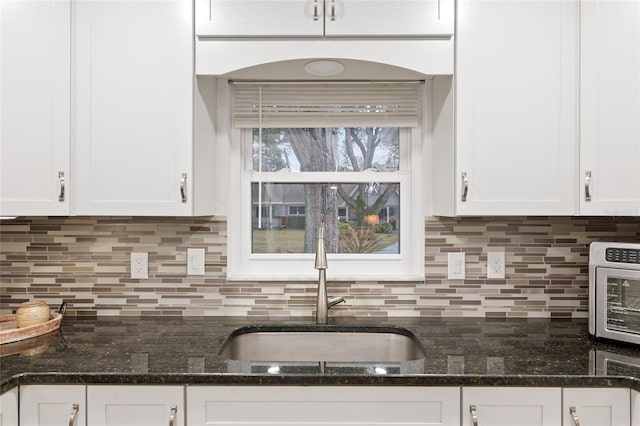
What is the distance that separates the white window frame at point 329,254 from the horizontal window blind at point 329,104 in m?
0.10

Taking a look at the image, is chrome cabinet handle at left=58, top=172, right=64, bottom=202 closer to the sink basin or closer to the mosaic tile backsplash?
the mosaic tile backsplash

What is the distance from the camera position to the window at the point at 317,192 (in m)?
2.01

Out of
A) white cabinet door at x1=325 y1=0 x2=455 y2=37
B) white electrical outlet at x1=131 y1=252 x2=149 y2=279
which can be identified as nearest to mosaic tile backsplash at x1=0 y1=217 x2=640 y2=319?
white electrical outlet at x1=131 y1=252 x2=149 y2=279

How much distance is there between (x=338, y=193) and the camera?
6.82 feet

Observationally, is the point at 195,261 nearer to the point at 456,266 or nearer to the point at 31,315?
the point at 31,315

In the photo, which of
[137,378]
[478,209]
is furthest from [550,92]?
[137,378]

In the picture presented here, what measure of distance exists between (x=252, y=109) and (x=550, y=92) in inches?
47.2

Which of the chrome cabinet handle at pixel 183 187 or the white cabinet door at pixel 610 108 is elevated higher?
the white cabinet door at pixel 610 108

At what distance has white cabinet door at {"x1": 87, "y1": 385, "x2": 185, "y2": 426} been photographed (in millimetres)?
1307

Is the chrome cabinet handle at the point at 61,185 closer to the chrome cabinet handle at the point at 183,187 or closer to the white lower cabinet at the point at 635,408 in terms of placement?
the chrome cabinet handle at the point at 183,187

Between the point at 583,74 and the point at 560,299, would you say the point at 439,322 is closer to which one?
the point at 560,299

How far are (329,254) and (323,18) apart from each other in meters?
0.99

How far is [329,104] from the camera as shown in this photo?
1.99 m

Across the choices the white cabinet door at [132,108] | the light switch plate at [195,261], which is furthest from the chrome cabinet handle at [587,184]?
the light switch plate at [195,261]
